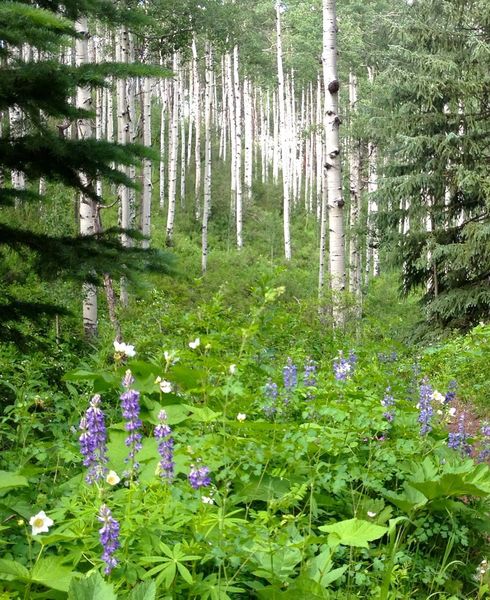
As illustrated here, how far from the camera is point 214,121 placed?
4106 cm

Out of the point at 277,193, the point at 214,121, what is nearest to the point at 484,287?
the point at 277,193

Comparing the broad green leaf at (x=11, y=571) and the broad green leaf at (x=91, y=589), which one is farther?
the broad green leaf at (x=11, y=571)

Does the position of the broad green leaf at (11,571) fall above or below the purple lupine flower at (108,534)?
below

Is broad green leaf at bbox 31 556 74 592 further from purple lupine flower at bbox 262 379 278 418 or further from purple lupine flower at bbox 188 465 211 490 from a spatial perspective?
purple lupine flower at bbox 262 379 278 418

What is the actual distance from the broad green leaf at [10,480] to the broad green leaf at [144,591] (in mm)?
633

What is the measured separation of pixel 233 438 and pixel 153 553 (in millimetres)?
631

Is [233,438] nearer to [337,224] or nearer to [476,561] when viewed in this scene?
[476,561]

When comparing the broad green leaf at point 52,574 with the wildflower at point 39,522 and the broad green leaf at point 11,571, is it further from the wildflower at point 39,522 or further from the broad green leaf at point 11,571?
the wildflower at point 39,522

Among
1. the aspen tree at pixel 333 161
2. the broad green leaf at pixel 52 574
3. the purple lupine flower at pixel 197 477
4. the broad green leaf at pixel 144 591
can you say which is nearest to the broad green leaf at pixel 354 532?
the purple lupine flower at pixel 197 477

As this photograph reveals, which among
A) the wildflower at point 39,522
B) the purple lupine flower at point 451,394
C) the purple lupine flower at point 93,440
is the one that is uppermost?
the purple lupine flower at point 93,440

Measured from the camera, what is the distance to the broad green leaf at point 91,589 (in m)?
1.66

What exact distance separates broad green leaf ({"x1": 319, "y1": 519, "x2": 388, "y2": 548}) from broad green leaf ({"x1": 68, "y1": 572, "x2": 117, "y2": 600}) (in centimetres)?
74

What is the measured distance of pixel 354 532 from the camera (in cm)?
→ 224

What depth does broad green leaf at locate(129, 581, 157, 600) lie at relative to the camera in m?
1.70
